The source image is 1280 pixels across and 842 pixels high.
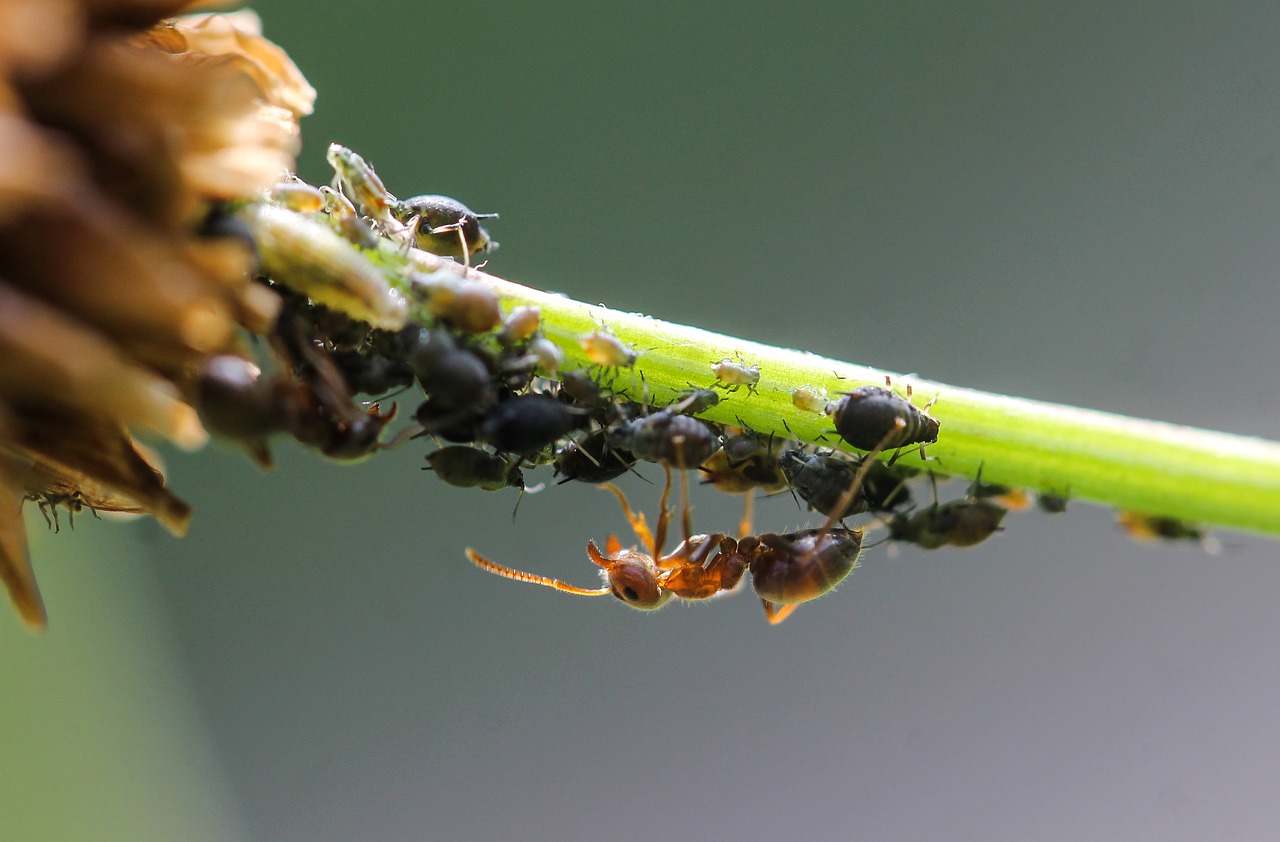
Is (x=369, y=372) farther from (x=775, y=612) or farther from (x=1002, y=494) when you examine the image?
(x=775, y=612)

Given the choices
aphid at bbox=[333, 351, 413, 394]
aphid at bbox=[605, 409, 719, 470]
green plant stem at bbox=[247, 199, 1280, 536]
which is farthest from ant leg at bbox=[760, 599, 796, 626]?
aphid at bbox=[333, 351, 413, 394]

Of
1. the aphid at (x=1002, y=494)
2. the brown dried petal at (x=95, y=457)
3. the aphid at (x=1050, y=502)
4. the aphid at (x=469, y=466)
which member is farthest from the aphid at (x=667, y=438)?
the brown dried petal at (x=95, y=457)

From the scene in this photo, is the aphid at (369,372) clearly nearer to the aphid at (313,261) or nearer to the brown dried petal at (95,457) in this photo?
the aphid at (313,261)

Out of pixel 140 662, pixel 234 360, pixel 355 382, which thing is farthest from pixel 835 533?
pixel 140 662

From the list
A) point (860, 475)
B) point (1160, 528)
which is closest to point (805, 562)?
point (860, 475)

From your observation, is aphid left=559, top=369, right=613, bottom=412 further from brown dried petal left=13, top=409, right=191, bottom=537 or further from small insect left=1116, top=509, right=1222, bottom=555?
small insect left=1116, top=509, right=1222, bottom=555

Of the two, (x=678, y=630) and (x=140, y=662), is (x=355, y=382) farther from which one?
(x=678, y=630)
